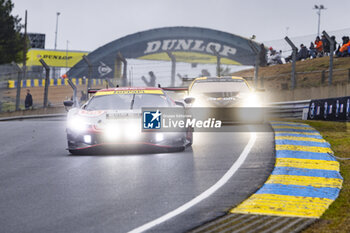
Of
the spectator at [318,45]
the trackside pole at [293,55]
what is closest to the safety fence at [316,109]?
the trackside pole at [293,55]

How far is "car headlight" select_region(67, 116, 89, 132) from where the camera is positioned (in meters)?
10.0

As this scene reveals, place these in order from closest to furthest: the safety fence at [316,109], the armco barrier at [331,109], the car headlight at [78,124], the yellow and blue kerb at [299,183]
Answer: the yellow and blue kerb at [299,183]
the car headlight at [78,124]
the armco barrier at [331,109]
the safety fence at [316,109]

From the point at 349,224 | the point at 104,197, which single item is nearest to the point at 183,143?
the point at 104,197

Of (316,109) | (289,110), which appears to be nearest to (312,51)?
(289,110)

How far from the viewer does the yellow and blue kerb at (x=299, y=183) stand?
5.91m

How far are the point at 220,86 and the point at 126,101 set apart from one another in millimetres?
Result: 4507

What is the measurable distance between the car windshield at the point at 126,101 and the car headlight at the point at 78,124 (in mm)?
580

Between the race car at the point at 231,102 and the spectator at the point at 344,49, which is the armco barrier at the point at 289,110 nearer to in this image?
the race car at the point at 231,102

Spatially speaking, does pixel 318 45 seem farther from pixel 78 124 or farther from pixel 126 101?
pixel 78 124

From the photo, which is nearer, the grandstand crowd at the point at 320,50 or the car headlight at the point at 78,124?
the car headlight at the point at 78,124

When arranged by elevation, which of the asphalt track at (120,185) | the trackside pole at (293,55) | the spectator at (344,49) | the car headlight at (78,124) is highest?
the spectator at (344,49)

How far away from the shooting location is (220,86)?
1489 cm

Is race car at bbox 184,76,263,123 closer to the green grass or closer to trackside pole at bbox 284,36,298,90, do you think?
the green grass

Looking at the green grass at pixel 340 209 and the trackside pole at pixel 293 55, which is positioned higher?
the trackside pole at pixel 293 55
